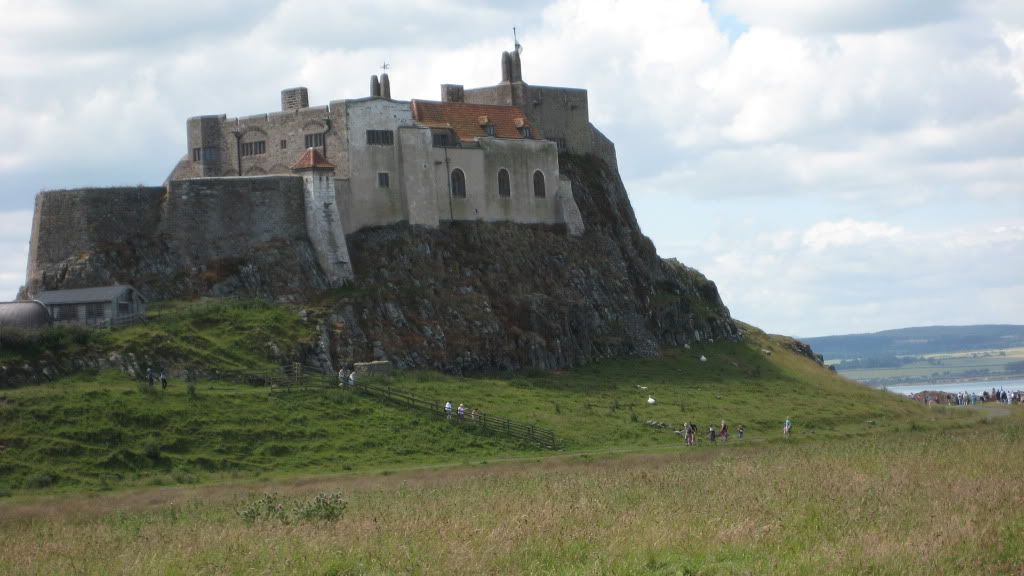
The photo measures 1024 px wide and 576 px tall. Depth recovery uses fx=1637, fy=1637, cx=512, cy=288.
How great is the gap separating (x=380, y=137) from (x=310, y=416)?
2509cm

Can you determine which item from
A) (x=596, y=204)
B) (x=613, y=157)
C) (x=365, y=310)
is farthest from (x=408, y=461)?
(x=613, y=157)

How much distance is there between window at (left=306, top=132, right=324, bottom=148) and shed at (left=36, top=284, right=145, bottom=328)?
16545 mm

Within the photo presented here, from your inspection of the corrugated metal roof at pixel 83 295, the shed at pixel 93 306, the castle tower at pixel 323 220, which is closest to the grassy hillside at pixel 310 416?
the shed at pixel 93 306

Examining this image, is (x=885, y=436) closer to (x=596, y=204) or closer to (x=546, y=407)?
(x=546, y=407)

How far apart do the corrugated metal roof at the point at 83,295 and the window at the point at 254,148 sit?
16.4 m

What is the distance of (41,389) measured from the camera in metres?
64.8

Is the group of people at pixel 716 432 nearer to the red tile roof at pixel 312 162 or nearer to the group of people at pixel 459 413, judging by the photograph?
the group of people at pixel 459 413

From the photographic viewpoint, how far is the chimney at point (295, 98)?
89938 millimetres

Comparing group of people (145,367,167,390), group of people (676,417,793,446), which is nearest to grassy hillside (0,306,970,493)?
group of people (676,417,793,446)

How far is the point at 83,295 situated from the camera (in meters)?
74.2

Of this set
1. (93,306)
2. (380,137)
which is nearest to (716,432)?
(380,137)

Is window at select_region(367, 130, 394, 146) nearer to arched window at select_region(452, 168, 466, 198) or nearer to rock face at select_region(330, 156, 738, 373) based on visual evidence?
rock face at select_region(330, 156, 738, 373)

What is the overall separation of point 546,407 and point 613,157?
35459 millimetres

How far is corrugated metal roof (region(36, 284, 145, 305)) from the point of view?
73750 mm
